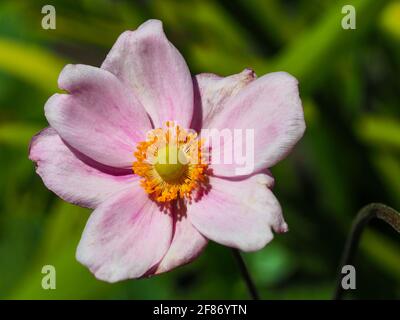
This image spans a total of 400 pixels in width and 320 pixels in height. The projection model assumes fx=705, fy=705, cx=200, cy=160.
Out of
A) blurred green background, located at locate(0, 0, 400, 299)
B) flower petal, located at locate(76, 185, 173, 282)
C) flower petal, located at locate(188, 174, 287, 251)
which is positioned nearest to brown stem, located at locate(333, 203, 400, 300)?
flower petal, located at locate(188, 174, 287, 251)

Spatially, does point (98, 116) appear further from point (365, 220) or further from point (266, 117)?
point (365, 220)

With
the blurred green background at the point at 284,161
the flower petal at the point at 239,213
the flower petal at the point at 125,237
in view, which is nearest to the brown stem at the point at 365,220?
the flower petal at the point at 239,213

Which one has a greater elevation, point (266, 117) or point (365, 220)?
point (266, 117)

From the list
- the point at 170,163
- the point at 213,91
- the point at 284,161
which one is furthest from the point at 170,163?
the point at 284,161

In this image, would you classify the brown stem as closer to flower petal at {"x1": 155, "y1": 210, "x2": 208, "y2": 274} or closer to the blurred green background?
flower petal at {"x1": 155, "y1": 210, "x2": 208, "y2": 274}

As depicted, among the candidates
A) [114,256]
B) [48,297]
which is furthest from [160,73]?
[48,297]

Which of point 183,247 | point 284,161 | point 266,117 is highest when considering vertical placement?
point 266,117

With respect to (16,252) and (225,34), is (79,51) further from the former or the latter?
(16,252)
